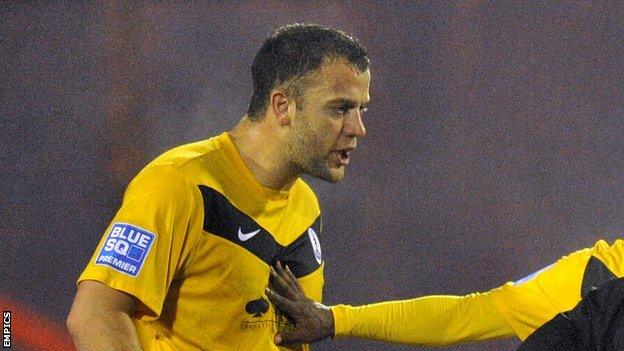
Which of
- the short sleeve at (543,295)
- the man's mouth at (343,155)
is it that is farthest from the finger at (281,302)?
the short sleeve at (543,295)

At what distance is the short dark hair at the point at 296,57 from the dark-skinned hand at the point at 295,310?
259mm

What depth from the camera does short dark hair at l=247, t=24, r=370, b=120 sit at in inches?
58.2

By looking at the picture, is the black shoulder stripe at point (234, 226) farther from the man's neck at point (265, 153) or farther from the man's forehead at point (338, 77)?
the man's forehead at point (338, 77)

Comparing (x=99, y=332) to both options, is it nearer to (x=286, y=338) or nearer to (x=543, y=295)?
(x=286, y=338)

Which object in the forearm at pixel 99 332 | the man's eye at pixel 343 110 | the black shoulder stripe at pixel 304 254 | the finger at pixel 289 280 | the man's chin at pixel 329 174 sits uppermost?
the man's eye at pixel 343 110

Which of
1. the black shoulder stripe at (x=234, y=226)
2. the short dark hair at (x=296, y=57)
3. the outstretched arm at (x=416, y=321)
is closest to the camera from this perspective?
the black shoulder stripe at (x=234, y=226)

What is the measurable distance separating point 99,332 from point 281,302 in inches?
14.2

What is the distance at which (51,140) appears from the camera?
6.89ft

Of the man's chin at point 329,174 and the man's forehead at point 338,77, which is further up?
the man's forehead at point 338,77

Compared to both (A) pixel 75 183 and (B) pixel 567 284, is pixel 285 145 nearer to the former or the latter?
(B) pixel 567 284

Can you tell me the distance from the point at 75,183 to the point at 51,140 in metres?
0.11

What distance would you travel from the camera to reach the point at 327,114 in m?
1.46

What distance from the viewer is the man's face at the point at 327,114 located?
146cm

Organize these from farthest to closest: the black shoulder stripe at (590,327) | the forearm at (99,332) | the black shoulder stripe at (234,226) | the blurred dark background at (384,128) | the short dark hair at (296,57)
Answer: the blurred dark background at (384,128)
the short dark hair at (296,57)
the black shoulder stripe at (234,226)
the forearm at (99,332)
the black shoulder stripe at (590,327)
